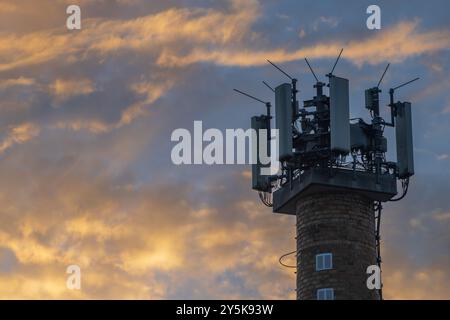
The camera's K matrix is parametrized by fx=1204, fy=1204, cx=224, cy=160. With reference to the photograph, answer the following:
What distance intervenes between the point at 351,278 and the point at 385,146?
11.9 m

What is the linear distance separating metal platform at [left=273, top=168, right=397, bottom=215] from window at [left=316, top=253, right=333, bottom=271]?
5.08 metres

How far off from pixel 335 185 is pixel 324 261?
5.93 meters

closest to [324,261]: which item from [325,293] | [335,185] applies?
[325,293]

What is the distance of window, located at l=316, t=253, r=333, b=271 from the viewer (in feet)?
304

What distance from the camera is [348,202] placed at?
309 feet

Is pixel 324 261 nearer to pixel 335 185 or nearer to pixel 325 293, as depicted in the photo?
pixel 325 293

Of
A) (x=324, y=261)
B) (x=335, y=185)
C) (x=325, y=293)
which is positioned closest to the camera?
(x=325, y=293)

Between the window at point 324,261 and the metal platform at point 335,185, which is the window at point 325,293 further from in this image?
the metal platform at point 335,185

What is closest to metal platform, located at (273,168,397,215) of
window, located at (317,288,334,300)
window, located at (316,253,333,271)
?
window, located at (316,253,333,271)

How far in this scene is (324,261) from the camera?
9288cm

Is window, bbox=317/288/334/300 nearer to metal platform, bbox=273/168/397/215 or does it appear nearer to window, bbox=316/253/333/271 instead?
window, bbox=316/253/333/271

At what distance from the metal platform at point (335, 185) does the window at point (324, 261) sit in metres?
5.08
